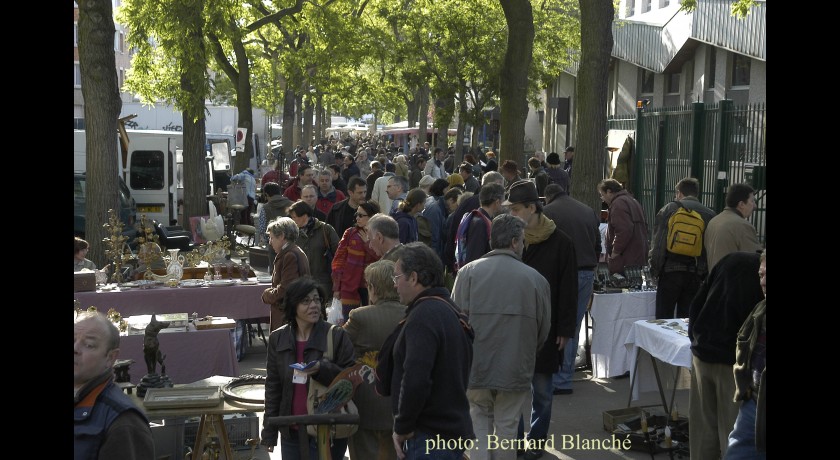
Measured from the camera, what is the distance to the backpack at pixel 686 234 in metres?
9.27

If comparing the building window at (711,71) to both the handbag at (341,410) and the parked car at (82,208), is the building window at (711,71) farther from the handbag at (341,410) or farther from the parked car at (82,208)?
the handbag at (341,410)

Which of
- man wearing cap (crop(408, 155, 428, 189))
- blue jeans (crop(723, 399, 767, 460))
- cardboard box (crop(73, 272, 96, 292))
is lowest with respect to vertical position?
blue jeans (crop(723, 399, 767, 460))

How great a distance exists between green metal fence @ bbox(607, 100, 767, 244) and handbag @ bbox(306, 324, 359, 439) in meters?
8.60

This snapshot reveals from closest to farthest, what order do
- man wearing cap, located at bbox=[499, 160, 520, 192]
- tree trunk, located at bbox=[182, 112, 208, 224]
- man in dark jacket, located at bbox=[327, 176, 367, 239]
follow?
man in dark jacket, located at bbox=[327, 176, 367, 239]
man wearing cap, located at bbox=[499, 160, 520, 192]
tree trunk, located at bbox=[182, 112, 208, 224]

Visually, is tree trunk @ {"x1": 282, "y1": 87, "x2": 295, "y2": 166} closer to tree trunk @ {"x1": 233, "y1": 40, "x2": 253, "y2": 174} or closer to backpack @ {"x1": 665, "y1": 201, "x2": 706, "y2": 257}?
tree trunk @ {"x1": 233, "y1": 40, "x2": 253, "y2": 174}

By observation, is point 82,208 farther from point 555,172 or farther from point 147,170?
point 555,172

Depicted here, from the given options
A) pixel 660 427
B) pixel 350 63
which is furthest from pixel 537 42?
pixel 660 427

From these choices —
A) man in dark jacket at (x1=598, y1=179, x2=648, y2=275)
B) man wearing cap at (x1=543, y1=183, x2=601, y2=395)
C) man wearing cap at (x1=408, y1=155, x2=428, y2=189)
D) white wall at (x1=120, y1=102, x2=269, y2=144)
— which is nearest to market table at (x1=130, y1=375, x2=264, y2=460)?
man wearing cap at (x1=543, y1=183, x2=601, y2=395)

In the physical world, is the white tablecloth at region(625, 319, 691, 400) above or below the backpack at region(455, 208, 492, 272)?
below

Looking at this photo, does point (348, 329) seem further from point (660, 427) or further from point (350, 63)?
point (350, 63)

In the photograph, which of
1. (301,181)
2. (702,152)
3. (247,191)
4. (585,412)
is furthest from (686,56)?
(585,412)

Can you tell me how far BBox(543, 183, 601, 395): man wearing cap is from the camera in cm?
920

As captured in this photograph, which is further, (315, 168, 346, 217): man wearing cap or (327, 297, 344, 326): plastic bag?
(315, 168, 346, 217): man wearing cap

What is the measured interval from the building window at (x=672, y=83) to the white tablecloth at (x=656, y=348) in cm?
2381
